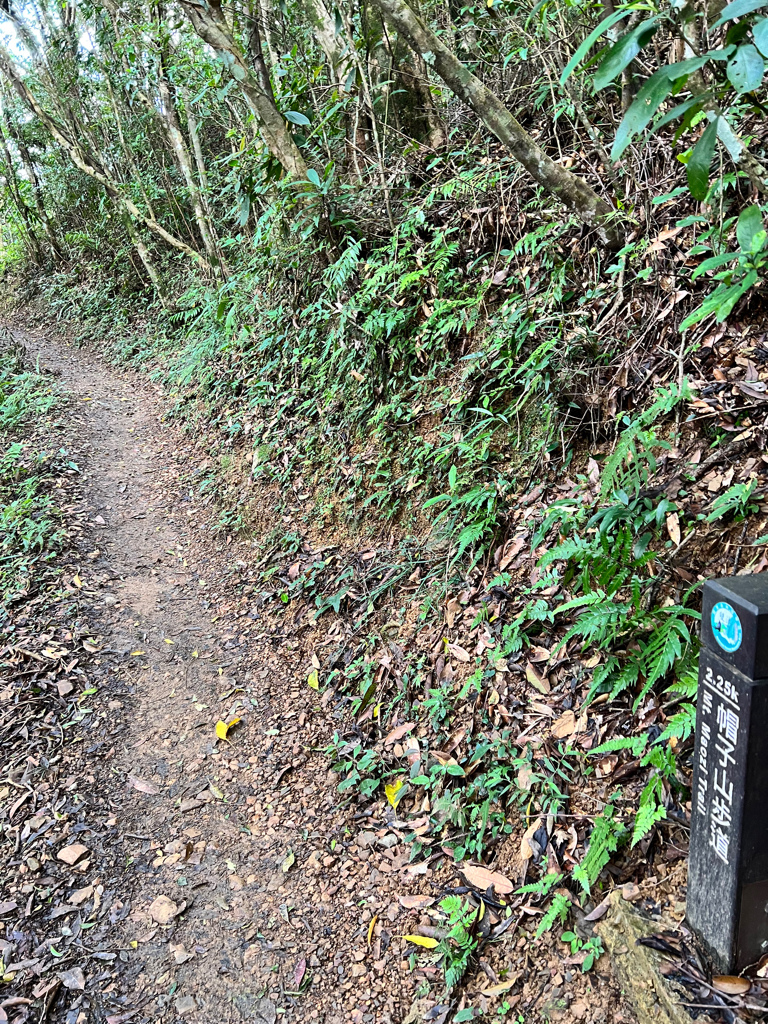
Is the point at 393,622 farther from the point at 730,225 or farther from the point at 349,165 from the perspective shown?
the point at 349,165

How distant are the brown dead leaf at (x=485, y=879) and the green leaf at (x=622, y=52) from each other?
349 cm

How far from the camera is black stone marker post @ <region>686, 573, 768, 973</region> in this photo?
2.05 m

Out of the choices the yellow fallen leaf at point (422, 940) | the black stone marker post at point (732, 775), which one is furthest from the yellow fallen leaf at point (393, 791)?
the black stone marker post at point (732, 775)

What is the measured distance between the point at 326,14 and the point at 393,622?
6.95 m

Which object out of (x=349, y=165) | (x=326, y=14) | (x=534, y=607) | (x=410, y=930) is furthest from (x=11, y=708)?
(x=326, y=14)

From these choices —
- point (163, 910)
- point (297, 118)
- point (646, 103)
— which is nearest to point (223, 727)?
point (163, 910)

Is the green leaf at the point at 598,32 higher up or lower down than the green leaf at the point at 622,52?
higher up

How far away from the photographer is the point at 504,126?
405cm

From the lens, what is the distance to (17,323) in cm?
2009

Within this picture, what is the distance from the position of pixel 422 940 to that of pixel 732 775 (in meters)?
2.07

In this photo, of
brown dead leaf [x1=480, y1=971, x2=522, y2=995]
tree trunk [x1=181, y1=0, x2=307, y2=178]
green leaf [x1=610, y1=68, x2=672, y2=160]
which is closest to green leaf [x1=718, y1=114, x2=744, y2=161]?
green leaf [x1=610, y1=68, x2=672, y2=160]

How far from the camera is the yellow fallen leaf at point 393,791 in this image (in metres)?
4.07

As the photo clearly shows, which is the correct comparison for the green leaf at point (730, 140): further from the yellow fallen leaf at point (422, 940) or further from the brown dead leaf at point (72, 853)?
the brown dead leaf at point (72, 853)

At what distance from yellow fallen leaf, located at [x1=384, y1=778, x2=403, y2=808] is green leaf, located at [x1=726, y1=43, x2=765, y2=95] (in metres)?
3.89
